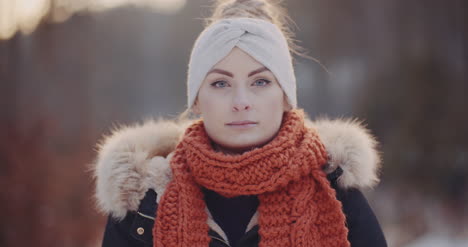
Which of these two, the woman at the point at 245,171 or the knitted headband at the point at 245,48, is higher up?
the knitted headband at the point at 245,48

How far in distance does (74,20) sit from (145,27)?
6.68 ft

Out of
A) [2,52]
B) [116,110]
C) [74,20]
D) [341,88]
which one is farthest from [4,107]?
[341,88]

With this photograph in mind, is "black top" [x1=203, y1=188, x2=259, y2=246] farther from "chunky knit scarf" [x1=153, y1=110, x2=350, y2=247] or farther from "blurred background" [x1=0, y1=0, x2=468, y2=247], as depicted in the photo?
"blurred background" [x1=0, y1=0, x2=468, y2=247]

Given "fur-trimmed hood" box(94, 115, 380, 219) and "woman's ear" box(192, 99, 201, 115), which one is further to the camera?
"woman's ear" box(192, 99, 201, 115)

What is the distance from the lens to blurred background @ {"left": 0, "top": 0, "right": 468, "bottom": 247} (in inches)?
153

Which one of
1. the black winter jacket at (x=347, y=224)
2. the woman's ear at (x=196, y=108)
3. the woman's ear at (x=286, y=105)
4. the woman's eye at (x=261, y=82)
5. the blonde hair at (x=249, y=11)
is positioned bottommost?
the black winter jacket at (x=347, y=224)

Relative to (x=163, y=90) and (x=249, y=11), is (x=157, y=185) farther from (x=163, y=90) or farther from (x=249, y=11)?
(x=163, y=90)

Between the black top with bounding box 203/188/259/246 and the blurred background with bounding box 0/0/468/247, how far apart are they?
2.56 metres

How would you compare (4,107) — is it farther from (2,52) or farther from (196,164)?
(196,164)

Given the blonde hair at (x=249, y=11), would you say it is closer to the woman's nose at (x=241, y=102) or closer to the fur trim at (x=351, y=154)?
the woman's nose at (x=241, y=102)

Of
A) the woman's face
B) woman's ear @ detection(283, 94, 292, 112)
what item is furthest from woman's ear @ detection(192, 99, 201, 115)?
woman's ear @ detection(283, 94, 292, 112)

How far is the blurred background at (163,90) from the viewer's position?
388cm

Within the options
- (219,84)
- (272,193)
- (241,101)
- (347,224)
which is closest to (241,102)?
(241,101)

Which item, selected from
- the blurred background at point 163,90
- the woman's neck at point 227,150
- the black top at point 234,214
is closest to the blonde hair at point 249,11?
the woman's neck at point 227,150
